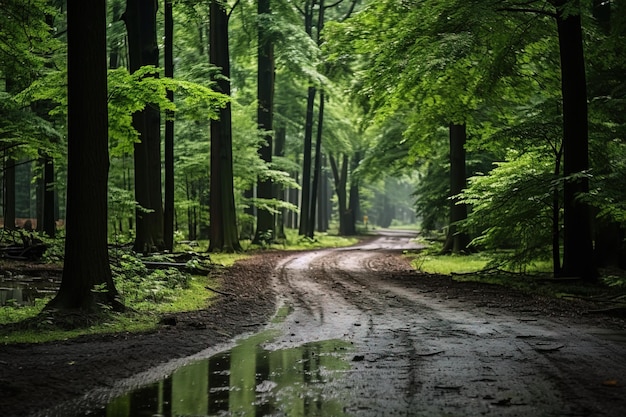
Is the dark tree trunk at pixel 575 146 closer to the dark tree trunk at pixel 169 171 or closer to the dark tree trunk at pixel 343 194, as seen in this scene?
the dark tree trunk at pixel 169 171

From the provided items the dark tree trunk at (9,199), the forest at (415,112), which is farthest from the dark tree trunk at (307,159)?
the dark tree trunk at (9,199)

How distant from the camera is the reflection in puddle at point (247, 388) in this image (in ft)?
16.0

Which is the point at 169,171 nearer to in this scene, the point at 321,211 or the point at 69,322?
the point at 69,322

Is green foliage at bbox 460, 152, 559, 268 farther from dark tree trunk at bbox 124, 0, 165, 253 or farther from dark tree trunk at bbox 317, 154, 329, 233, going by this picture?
dark tree trunk at bbox 317, 154, 329, 233

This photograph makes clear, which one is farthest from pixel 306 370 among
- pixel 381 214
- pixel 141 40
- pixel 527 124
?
pixel 381 214

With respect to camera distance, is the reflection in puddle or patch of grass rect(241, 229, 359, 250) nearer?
the reflection in puddle

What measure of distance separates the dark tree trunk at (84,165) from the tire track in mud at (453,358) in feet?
10.4

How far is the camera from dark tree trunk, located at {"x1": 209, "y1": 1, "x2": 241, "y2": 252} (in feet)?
70.3

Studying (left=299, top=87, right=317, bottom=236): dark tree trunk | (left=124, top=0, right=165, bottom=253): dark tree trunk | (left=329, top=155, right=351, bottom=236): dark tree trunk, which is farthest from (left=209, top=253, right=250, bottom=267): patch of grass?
(left=329, top=155, right=351, bottom=236): dark tree trunk

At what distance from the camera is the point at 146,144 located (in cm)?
1573

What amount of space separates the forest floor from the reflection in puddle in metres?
0.25

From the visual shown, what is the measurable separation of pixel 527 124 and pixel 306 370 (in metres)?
9.42

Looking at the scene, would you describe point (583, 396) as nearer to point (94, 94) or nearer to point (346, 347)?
point (346, 347)

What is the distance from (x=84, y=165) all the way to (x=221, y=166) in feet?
43.0
